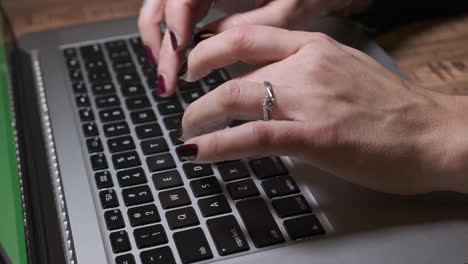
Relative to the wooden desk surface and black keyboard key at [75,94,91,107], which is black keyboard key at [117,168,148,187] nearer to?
black keyboard key at [75,94,91,107]

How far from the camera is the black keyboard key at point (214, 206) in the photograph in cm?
50

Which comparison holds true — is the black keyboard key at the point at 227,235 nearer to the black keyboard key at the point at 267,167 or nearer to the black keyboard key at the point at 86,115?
the black keyboard key at the point at 267,167

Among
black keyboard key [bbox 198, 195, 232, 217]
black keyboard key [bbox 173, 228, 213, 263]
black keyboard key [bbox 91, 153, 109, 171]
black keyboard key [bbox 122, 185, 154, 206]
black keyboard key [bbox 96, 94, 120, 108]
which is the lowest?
black keyboard key [bbox 173, 228, 213, 263]

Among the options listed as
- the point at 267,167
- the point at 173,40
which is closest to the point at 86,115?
the point at 173,40

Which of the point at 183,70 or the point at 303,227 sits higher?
the point at 183,70

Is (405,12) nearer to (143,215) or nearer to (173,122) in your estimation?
(173,122)

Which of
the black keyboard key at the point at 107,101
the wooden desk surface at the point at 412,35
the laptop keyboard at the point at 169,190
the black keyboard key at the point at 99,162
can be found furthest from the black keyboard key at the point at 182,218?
the wooden desk surface at the point at 412,35

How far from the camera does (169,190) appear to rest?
53 cm

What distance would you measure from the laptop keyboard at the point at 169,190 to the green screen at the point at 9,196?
0.07m

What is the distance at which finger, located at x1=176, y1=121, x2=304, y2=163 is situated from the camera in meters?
0.48

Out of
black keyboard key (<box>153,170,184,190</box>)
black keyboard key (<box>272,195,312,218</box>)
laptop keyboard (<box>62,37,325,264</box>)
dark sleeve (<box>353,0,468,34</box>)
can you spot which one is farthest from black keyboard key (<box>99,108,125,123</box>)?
dark sleeve (<box>353,0,468,34</box>)

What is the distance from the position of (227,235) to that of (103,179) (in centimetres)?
15

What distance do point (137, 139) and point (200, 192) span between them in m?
0.12

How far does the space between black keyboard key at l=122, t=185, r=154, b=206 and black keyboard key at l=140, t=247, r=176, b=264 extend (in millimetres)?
62
